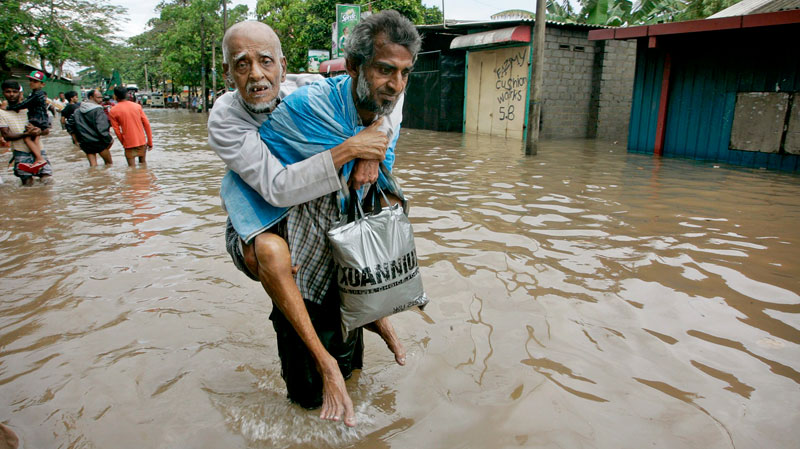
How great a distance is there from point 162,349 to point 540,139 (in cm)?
1318

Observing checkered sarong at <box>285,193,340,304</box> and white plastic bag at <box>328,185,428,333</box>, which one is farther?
checkered sarong at <box>285,193,340,304</box>

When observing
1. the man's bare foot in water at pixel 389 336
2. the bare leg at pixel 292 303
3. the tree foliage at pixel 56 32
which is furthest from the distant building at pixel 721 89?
the tree foliage at pixel 56 32

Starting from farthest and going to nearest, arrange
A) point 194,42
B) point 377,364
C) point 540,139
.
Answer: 1. point 194,42
2. point 540,139
3. point 377,364

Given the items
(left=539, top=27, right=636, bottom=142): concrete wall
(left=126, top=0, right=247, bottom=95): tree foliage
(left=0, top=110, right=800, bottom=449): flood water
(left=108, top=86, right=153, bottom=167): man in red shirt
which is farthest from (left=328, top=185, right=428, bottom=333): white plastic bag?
(left=126, top=0, right=247, bottom=95): tree foliage

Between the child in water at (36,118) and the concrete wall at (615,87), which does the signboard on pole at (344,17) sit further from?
the child in water at (36,118)

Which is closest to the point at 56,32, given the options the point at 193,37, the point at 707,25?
the point at 193,37

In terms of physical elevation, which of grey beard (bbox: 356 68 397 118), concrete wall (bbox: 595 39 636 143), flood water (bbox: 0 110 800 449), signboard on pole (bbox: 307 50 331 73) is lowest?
flood water (bbox: 0 110 800 449)

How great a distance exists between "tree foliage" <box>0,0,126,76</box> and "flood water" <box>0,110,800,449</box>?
25.3 meters

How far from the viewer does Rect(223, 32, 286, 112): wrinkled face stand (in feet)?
6.51

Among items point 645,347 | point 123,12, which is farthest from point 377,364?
point 123,12

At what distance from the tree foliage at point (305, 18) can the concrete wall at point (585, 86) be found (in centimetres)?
1137

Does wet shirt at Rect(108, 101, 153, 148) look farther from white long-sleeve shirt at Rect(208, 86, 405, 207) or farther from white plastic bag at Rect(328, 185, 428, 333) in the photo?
white plastic bag at Rect(328, 185, 428, 333)

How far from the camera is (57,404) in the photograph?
2.32m

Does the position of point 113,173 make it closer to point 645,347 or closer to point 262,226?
point 262,226
